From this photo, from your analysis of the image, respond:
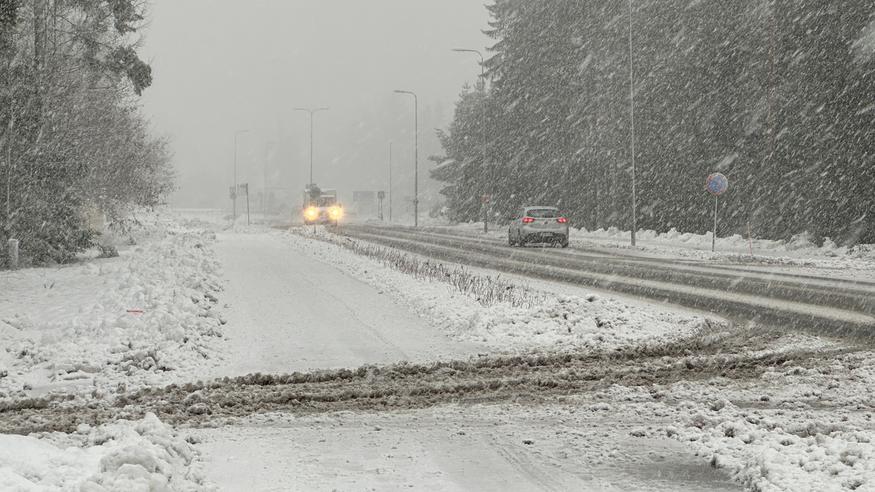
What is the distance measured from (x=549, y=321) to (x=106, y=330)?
18.9 feet

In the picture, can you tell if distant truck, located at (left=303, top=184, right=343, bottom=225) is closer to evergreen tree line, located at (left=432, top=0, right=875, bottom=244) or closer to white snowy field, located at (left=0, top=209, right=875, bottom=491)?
evergreen tree line, located at (left=432, top=0, right=875, bottom=244)

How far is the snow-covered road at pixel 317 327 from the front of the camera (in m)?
9.34

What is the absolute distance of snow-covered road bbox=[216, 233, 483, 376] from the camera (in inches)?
368

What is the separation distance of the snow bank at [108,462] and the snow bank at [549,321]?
521cm

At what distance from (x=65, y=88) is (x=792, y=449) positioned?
787 inches

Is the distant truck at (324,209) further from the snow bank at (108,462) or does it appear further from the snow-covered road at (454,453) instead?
the snow bank at (108,462)

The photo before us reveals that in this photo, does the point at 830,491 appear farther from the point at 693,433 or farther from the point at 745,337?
the point at 745,337

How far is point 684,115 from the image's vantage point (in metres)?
37.1

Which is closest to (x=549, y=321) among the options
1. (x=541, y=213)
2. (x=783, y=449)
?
(x=783, y=449)

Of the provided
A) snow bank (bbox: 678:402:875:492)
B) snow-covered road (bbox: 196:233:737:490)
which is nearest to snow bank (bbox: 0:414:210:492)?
snow-covered road (bbox: 196:233:737:490)

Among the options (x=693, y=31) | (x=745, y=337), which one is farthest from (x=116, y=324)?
(x=693, y=31)

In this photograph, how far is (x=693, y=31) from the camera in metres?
37.6

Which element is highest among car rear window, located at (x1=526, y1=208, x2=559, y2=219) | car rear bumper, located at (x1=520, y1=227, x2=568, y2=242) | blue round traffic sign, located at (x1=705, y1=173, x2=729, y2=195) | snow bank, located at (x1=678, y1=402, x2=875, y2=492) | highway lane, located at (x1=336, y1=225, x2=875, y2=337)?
blue round traffic sign, located at (x1=705, y1=173, x2=729, y2=195)

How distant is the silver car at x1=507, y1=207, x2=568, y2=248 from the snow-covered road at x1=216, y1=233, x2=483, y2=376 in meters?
15.5
